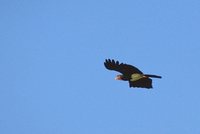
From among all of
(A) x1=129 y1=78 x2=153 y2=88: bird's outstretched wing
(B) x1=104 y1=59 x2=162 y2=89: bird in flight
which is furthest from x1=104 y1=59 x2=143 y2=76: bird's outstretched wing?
(A) x1=129 y1=78 x2=153 y2=88: bird's outstretched wing

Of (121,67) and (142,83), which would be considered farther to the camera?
(142,83)

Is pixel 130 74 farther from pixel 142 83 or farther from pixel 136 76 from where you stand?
pixel 142 83

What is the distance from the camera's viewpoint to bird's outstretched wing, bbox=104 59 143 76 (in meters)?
30.1

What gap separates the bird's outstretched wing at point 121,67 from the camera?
30078mm

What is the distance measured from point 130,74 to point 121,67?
0.82 meters

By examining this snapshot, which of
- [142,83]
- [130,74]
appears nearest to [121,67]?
[130,74]

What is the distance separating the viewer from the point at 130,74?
30.8 meters

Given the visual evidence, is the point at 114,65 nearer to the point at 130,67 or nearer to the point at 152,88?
the point at 130,67

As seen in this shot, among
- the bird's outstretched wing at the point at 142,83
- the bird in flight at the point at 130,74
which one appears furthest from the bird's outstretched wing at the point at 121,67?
the bird's outstretched wing at the point at 142,83

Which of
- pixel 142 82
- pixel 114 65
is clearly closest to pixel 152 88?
pixel 142 82

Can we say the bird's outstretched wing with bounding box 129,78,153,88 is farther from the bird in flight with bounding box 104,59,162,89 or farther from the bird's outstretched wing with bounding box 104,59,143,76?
the bird's outstretched wing with bounding box 104,59,143,76

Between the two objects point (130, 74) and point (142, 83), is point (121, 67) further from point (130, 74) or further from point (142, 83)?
point (142, 83)

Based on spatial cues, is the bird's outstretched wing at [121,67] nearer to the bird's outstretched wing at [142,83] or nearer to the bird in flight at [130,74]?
the bird in flight at [130,74]

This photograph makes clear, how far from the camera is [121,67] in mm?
30344
